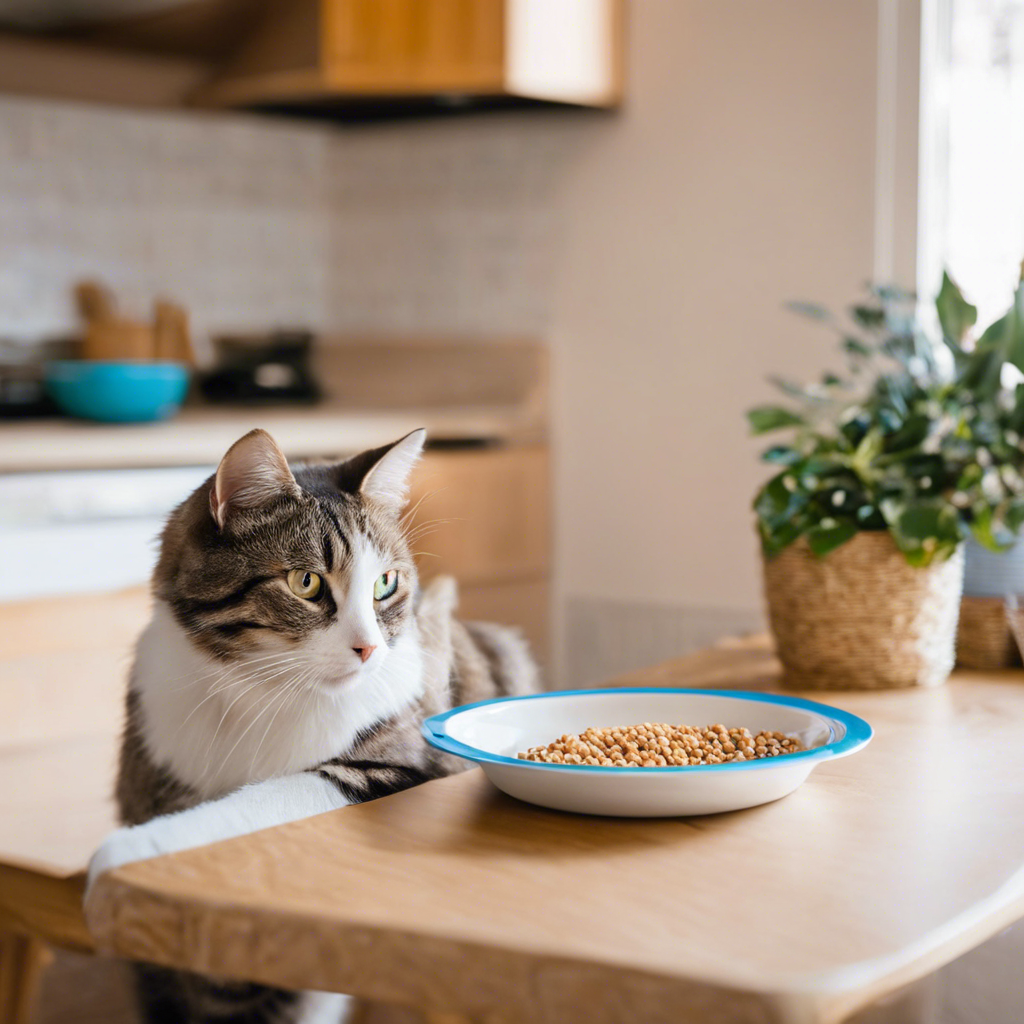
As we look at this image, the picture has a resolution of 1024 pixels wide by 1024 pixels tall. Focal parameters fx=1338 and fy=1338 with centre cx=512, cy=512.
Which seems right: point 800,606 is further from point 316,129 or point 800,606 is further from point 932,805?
point 316,129

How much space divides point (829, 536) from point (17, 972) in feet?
3.40

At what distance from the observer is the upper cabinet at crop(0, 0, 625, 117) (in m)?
2.99

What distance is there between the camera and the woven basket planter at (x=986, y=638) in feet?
5.25

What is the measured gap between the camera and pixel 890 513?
1438 mm

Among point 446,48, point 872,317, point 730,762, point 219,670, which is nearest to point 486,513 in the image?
point 446,48

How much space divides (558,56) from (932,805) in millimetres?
2390

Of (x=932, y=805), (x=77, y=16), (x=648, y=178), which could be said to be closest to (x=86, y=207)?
(x=77, y=16)

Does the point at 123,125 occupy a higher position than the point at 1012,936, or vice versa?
the point at 123,125

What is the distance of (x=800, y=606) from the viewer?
58.3 inches

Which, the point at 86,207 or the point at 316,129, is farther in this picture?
the point at 316,129

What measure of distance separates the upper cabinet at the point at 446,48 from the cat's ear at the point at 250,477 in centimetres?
210

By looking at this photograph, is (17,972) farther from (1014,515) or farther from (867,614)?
(1014,515)

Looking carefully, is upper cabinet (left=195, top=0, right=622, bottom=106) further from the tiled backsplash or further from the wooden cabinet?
the wooden cabinet

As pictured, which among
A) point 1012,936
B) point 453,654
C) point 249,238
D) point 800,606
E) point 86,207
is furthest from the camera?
point 249,238
